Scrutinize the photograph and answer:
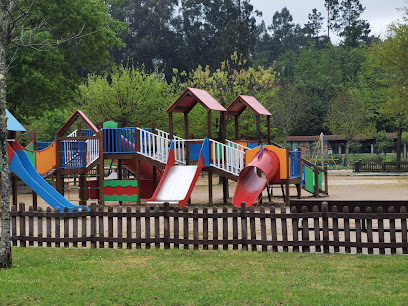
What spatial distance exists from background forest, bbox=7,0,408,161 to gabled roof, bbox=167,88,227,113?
4.72 meters

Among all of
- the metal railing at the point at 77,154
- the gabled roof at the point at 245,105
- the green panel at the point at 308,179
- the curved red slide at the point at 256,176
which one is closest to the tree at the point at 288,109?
the gabled roof at the point at 245,105

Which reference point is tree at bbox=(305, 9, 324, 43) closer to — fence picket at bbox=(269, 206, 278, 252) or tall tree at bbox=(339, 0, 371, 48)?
tall tree at bbox=(339, 0, 371, 48)

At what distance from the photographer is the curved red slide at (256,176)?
2139cm

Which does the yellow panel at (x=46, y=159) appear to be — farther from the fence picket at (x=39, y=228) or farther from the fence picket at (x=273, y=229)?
the fence picket at (x=273, y=229)

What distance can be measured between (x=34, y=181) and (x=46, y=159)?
423 centimetres

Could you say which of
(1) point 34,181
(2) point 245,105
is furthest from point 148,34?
(1) point 34,181

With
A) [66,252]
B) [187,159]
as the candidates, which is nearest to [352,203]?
[66,252]

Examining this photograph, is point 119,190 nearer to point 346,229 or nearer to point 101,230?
point 101,230

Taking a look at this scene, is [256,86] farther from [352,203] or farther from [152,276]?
[152,276]

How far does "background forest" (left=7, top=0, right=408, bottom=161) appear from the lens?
3497cm

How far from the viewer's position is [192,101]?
26.0 m

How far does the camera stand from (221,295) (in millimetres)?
7410

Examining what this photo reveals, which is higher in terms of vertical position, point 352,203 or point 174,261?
point 352,203

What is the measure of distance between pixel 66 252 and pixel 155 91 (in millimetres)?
32809
